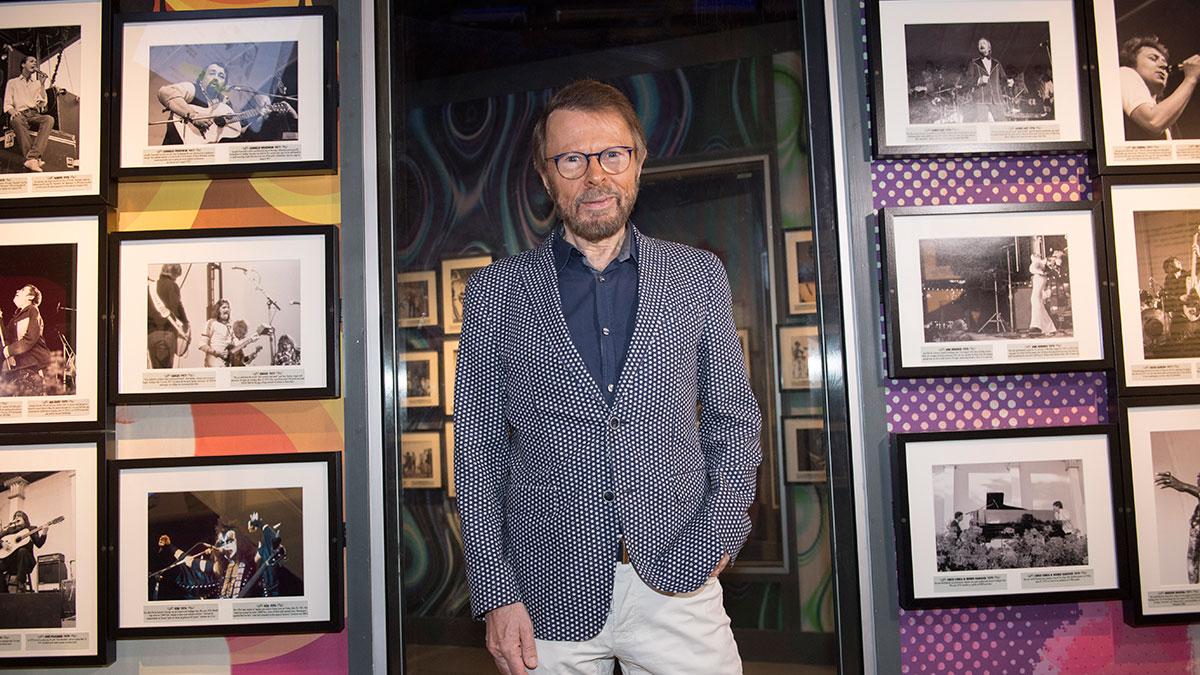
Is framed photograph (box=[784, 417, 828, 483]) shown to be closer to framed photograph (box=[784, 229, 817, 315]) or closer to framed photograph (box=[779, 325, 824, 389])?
framed photograph (box=[779, 325, 824, 389])

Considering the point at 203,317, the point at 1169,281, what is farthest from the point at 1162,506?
the point at 203,317

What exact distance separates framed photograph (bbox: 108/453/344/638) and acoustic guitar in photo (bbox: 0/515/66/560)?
0.57 ft

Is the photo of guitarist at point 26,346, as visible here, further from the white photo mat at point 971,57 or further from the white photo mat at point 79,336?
the white photo mat at point 971,57

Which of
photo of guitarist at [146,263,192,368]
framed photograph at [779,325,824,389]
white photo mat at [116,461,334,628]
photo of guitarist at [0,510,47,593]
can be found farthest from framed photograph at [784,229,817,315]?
photo of guitarist at [0,510,47,593]

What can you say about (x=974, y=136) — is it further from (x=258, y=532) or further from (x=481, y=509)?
(x=258, y=532)

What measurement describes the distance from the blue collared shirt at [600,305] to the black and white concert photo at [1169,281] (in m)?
1.33

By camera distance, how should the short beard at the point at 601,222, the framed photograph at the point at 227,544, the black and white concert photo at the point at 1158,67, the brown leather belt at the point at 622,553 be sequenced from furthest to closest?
the black and white concert photo at the point at 1158,67 → the framed photograph at the point at 227,544 → the short beard at the point at 601,222 → the brown leather belt at the point at 622,553

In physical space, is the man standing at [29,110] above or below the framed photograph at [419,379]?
above

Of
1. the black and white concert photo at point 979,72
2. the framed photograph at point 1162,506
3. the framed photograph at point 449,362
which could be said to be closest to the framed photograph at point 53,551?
the framed photograph at point 449,362

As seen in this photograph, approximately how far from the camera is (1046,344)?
2.06 m

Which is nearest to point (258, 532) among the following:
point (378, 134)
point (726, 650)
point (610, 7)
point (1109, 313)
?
point (378, 134)

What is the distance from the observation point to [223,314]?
2.06 metres

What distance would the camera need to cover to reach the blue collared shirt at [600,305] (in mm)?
1615

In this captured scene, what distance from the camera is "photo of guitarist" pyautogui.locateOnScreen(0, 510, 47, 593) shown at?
2.05m
